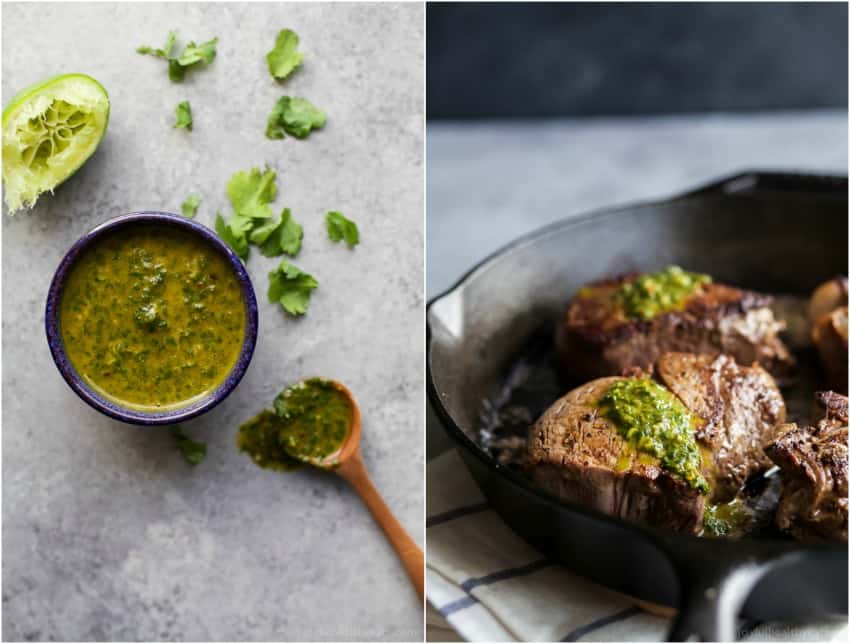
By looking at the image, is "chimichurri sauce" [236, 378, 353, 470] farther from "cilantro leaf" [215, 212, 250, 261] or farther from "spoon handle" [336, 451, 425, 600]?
"cilantro leaf" [215, 212, 250, 261]

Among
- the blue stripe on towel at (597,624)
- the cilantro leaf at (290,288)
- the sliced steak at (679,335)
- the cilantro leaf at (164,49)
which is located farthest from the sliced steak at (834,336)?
the cilantro leaf at (164,49)

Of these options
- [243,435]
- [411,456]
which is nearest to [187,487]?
[243,435]

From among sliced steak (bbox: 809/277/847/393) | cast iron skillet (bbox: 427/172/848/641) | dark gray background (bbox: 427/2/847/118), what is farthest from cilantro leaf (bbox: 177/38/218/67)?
dark gray background (bbox: 427/2/847/118)

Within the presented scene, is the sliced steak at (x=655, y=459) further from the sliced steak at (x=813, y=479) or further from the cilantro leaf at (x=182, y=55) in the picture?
the cilantro leaf at (x=182, y=55)

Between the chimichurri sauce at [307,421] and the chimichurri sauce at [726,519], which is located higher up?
the chimichurri sauce at [307,421]

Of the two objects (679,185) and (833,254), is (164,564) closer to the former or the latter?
(833,254)

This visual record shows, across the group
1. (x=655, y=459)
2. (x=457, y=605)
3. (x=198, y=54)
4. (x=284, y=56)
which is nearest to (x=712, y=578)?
(x=655, y=459)
